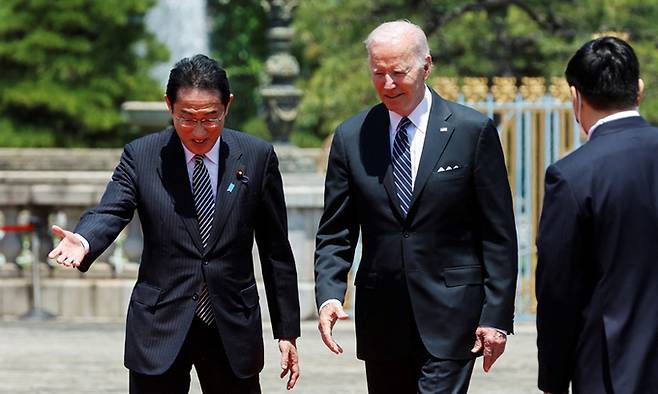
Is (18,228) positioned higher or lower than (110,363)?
higher

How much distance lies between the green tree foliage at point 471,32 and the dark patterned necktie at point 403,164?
13.4m

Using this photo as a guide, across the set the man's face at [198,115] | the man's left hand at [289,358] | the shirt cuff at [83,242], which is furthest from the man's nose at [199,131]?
the man's left hand at [289,358]

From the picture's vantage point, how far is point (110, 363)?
1073 centimetres

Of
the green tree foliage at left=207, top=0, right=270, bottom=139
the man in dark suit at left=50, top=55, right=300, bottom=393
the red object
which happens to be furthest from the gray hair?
the green tree foliage at left=207, top=0, right=270, bottom=139

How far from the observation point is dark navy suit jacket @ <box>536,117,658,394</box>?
4688 millimetres

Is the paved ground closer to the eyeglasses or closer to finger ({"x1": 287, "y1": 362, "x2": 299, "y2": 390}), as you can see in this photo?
finger ({"x1": 287, "y1": 362, "x2": 299, "y2": 390})

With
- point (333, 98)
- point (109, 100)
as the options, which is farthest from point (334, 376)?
point (109, 100)

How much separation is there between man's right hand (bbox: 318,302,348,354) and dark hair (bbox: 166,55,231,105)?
0.83m

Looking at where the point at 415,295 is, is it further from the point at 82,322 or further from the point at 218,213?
the point at 82,322

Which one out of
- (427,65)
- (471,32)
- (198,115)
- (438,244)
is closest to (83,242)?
(198,115)

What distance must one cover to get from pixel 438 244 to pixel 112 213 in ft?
3.74

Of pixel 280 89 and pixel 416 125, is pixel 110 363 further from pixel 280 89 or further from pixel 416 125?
pixel 280 89

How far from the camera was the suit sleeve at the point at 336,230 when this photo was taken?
237 inches

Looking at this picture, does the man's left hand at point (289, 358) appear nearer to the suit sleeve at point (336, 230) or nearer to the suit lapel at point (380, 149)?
the suit sleeve at point (336, 230)
